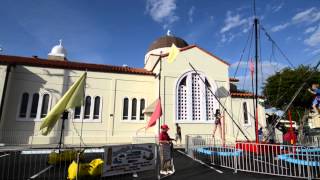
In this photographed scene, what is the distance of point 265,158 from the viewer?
9758 mm

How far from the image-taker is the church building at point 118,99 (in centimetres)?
2025

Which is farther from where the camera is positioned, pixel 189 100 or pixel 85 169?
pixel 189 100

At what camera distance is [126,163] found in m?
7.89

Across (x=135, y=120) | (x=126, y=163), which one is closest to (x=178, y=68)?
(x=135, y=120)

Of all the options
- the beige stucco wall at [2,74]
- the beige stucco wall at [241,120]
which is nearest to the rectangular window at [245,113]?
the beige stucco wall at [241,120]

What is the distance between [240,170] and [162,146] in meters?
3.73

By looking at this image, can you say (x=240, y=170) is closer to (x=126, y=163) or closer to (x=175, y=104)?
(x=126, y=163)

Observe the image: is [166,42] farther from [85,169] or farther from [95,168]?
[85,169]

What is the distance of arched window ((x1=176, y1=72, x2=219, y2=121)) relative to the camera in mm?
22781

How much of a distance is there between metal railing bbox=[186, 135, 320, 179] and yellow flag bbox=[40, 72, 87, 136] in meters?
7.26

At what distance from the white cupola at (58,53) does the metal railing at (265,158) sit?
2342 centimetres

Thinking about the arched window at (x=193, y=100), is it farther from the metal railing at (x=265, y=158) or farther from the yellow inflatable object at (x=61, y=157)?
the yellow inflatable object at (x=61, y=157)

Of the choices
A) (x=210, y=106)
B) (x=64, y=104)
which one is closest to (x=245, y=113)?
(x=210, y=106)

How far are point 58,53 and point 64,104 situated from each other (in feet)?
82.8
